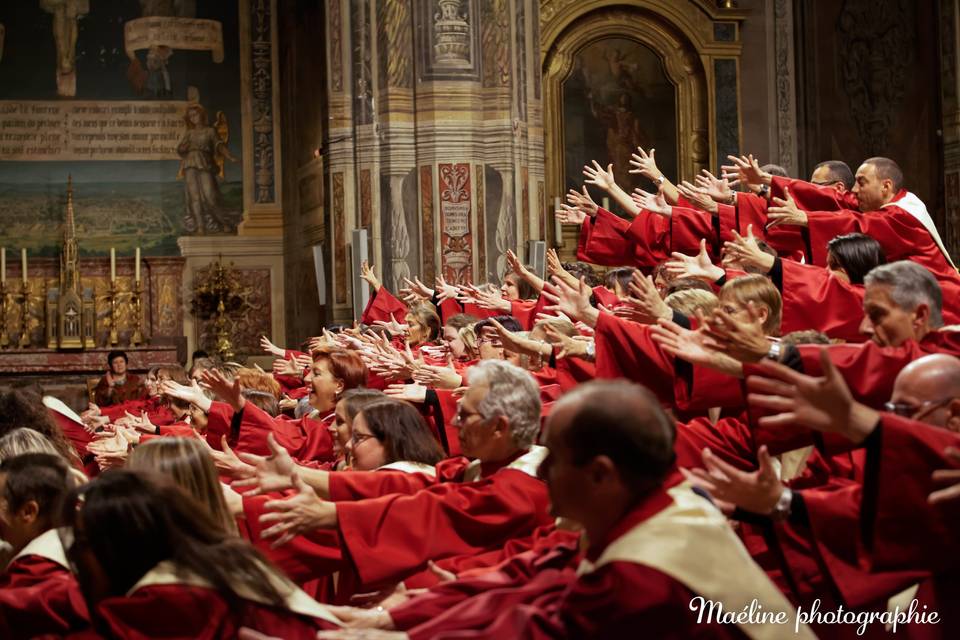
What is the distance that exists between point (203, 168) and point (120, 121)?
4.12ft

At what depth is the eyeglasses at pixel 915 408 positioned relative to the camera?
3.42m

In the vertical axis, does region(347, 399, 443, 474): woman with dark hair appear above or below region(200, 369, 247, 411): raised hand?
below

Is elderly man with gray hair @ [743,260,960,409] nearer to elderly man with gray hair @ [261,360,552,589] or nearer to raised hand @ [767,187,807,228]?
elderly man with gray hair @ [261,360,552,589]

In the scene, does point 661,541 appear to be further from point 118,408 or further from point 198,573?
point 118,408

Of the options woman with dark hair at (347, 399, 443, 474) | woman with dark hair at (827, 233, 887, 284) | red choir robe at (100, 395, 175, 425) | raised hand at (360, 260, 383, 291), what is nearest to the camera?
woman with dark hair at (347, 399, 443, 474)

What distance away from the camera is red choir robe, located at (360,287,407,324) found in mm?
11398

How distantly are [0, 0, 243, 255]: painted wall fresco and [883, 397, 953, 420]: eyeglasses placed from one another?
572 inches

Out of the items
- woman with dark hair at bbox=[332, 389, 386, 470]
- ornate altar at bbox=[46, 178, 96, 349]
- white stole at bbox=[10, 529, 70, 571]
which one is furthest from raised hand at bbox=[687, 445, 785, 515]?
ornate altar at bbox=[46, 178, 96, 349]

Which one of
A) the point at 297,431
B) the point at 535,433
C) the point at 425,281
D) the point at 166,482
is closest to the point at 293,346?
the point at 425,281

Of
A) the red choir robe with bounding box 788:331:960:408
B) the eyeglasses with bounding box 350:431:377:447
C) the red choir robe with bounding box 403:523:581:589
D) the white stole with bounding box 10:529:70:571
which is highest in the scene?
the red choir robe with bounding box 788:331:960:408

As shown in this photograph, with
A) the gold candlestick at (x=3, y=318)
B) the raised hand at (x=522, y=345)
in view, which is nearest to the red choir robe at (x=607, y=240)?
the raised hand at (x=522, y=345)

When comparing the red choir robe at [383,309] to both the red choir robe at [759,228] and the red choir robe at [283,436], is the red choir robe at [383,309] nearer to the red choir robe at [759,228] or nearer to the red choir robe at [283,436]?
the red choir robe at [759,228]

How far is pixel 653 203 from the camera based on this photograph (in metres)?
8.20

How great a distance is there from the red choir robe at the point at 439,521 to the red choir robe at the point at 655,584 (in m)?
1.09
